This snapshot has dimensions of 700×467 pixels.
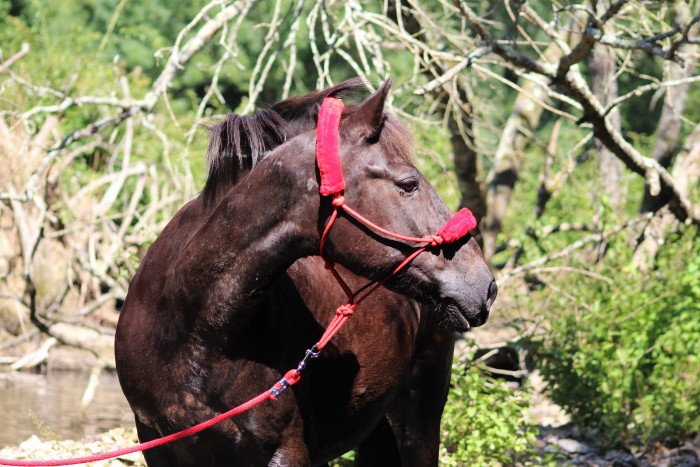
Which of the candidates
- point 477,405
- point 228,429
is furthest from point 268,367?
point 477,405

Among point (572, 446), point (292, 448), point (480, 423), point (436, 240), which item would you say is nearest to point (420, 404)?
point (480, 423)

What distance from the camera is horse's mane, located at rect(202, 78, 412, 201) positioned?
141 inches

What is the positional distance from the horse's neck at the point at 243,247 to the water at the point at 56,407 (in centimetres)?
348

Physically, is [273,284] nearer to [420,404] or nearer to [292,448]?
[292,448]

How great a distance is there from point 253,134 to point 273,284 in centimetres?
57

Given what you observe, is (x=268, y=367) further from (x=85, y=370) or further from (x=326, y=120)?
(x=85, y=370)

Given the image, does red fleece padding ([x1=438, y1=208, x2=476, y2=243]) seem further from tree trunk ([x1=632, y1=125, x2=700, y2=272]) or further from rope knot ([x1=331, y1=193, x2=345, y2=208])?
tree trunk ([x1=632, y1=125, x2=700, y2=272])

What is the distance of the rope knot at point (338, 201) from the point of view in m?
3.20

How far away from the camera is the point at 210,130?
376cm

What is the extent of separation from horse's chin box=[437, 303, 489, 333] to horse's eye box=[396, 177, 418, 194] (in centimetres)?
41

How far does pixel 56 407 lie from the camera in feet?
30.4

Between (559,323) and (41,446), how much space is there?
4.15 metres

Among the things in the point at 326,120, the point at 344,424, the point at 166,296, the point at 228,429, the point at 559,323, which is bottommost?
the point at 559,323

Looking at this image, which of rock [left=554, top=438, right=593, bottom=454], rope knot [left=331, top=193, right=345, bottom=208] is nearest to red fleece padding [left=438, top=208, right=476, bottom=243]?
rope knot [left=331, top=193, right=345, bottom=208]
